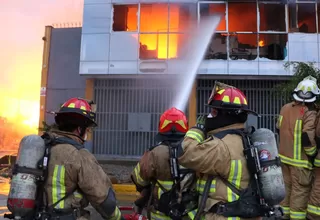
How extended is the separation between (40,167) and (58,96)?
39.9 feet

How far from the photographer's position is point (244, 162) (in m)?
2.11

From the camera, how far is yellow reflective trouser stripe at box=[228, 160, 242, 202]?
82.0 inches

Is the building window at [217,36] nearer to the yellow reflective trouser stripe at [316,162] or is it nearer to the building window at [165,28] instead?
the building window at [165,28]

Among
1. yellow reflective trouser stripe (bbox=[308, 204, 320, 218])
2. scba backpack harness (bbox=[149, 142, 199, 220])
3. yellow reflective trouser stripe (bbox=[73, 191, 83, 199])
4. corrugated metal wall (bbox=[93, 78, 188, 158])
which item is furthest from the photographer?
corrugated metal wall (bbox=[93, 78, 188, 158])

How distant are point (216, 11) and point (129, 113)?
4.83 metres

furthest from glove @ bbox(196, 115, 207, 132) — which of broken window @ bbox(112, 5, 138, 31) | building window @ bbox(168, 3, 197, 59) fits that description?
broken window @ bbox(112, 5, 138, 31)

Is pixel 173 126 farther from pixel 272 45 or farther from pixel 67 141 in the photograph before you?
pixel 272 45

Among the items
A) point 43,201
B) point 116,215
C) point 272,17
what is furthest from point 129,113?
point 43,201

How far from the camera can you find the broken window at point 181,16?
1220 centimetres

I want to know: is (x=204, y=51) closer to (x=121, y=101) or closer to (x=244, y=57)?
(x=244, y=57)

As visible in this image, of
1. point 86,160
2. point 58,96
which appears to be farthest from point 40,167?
point 58,96

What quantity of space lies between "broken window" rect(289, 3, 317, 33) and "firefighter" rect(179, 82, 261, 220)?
36.2ft

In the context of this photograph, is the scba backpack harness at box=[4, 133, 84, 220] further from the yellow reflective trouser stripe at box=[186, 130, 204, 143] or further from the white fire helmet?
the white fire helmet

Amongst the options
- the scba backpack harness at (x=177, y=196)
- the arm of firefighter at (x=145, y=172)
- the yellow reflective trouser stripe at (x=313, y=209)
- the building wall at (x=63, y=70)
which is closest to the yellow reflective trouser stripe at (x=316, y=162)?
the yellow reflective trouser stripe at (x=313, y=209)
